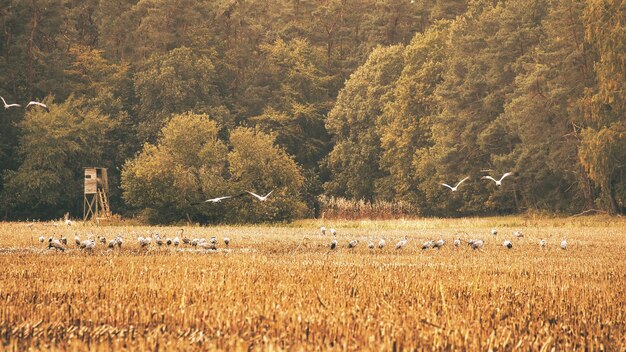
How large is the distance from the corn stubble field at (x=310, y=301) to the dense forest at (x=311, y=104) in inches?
1097

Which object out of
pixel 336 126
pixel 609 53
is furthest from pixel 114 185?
pixel 609 53

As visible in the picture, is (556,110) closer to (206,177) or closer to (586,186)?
(586,186)

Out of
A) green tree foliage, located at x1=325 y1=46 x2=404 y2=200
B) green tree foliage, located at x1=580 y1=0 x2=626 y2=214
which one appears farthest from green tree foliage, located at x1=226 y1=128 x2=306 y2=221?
green tree foliage, located at x1=580 y1=0 x2=626 y2=214

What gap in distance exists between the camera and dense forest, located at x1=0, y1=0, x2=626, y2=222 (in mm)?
49719

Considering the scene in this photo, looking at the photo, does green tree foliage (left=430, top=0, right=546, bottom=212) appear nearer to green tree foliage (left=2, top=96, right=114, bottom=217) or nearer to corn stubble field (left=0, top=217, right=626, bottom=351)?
green tree foliage (left=2, top=96, right=114, bottom=217)

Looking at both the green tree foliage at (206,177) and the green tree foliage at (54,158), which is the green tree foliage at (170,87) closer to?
the green tree foliage at (54,158)

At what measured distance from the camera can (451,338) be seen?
841 cm

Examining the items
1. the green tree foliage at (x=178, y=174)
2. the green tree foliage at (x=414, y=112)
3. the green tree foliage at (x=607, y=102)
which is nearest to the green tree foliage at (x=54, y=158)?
the green tree foliage at (x=178, y=174)

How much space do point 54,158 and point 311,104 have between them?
24248 millimetres

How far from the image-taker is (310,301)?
452 inches

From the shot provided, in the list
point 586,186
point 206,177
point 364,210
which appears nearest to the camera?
point 206,177

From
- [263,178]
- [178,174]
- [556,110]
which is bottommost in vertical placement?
[263,178]

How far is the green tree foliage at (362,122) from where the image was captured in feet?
227

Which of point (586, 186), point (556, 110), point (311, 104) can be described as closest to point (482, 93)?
point (556, 110)
